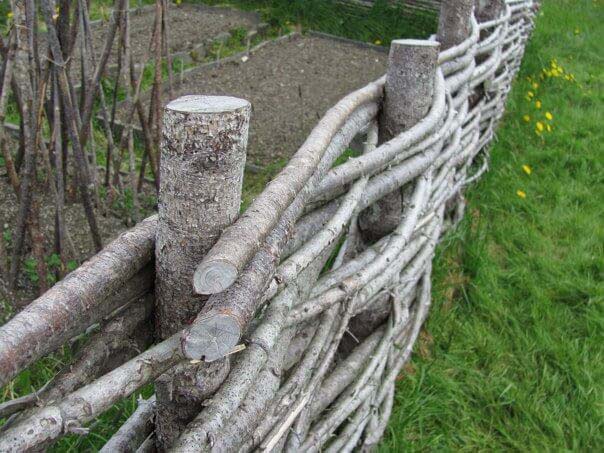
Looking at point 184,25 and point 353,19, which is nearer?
point 184,25

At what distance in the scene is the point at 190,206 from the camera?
98 cm

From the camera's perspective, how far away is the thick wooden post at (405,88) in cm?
185

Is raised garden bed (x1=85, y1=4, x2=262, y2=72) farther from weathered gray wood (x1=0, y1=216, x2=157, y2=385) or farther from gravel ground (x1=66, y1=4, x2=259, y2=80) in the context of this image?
weathered gray wood (x1=0, y1=216, x2=157, y2=385)

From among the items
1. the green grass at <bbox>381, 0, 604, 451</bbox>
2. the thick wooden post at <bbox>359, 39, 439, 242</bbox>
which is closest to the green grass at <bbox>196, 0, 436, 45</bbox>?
the green grass at <bbox>381, 0, 604, 451</bbox>

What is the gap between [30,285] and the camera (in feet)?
7.84

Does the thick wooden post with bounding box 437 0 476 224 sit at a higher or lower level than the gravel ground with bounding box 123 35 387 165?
higher

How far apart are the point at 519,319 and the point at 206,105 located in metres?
1.93

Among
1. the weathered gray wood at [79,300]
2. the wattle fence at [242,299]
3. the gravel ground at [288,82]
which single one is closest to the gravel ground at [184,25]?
the gravel ground at [288,82]

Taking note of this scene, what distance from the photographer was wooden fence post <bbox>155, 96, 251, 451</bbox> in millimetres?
929

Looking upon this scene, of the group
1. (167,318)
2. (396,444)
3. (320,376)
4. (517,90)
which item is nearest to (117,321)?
(167,318)

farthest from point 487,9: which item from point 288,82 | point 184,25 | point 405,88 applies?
point 184,25

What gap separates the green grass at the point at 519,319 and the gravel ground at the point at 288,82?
132cm

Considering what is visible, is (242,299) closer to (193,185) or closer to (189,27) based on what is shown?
(193,185)

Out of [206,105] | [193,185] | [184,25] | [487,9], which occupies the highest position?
[206,105]
